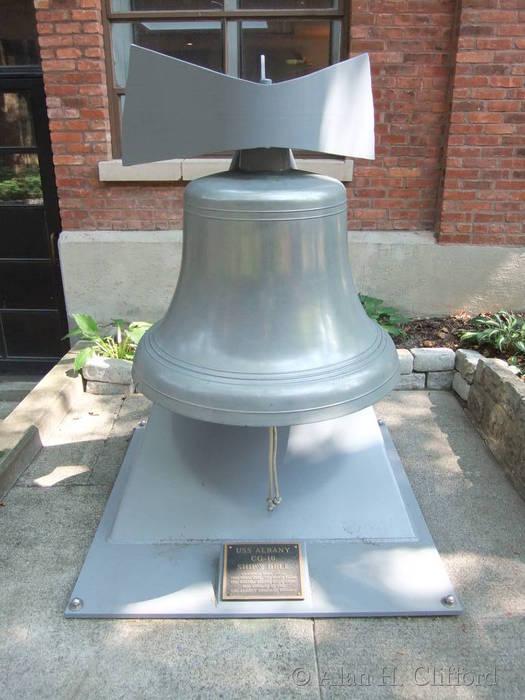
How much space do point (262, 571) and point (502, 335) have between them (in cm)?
254

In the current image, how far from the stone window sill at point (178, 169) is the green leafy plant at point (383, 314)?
3.05 feet

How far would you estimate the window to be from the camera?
4.05m

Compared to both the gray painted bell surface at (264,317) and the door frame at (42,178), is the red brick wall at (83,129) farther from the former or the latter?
the gray painted bell surface at (264,317)

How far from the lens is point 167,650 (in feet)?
6.16

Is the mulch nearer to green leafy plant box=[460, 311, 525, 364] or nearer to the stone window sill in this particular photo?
green leafy plant box=[460, 311, 525, 364]

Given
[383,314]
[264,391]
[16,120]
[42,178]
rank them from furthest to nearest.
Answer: [42,178] → [16,120] → [383,314] → [264,391]

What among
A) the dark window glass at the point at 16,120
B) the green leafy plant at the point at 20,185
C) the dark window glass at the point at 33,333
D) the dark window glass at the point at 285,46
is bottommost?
the dark window glass at the point at 33,333

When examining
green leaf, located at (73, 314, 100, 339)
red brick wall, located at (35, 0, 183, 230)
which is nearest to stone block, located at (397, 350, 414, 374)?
red brick wall, located at (35, 0, 183, 230)

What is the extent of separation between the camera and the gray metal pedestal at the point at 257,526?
6.60 ft

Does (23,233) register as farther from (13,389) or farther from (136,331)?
(136,331)

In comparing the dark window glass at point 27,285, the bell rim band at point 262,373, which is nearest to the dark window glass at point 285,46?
the dark window glass at point 27,285

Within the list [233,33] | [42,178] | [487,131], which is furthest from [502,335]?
[42,178]

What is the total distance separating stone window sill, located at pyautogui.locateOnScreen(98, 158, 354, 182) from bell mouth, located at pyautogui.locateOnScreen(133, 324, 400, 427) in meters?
2.68

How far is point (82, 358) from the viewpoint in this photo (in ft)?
12.1
